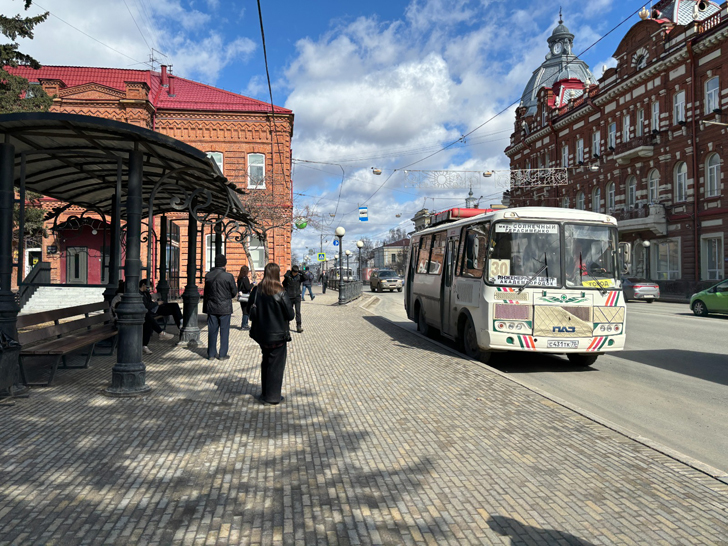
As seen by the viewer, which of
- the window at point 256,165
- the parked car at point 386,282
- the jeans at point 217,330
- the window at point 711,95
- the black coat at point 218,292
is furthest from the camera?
the parked car at point 386,282

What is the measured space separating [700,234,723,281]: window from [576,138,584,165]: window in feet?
50.5

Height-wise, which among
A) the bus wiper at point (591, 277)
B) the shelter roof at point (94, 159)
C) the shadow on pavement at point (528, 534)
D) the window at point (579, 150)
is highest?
the window at point (579, 150)

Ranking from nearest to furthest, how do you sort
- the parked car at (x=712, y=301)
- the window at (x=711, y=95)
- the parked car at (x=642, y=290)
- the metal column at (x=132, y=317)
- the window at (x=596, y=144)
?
1. the metal column at (x=132, y=317)
2. the parked car at (x=712, y=301)
3. the parked car at (x=642, y=290)
4. the window at (x=711, y=95)
5. the window at (x=596, y=144)

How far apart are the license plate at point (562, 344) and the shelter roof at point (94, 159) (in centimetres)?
568

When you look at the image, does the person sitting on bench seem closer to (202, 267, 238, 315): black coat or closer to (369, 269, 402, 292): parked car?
(202, 267, 238, 315): black coat

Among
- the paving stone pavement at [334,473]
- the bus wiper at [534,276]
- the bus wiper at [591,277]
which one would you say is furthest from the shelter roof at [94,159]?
the bus wiper at [591,277]

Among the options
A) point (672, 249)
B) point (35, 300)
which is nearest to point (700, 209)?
point (672, 249)

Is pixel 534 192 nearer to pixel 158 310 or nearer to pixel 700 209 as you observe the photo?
pixel 700 209

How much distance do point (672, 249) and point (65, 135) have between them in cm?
3681

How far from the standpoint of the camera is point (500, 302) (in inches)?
360

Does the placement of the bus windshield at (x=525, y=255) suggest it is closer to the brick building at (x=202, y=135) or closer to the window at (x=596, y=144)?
the brick building at (x=202, y=135)

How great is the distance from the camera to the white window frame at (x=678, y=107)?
34656 mm

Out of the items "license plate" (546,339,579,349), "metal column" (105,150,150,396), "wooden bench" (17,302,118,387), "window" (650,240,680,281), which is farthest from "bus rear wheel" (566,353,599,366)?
"window" (650,240,680,281)

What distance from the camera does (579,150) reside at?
47.1m
